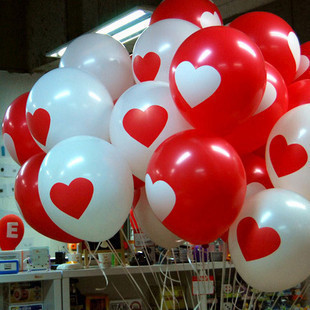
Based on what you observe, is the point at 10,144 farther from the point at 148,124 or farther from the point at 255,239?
the point at 255,239

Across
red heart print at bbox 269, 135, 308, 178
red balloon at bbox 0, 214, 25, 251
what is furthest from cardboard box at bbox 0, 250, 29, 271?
red heart print at bbox 269, 135, 308, 178

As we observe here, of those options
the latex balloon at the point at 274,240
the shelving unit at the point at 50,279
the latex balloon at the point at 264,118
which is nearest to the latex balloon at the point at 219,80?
the latex balloon at the point at 264,118

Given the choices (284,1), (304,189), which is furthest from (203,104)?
(284,1)

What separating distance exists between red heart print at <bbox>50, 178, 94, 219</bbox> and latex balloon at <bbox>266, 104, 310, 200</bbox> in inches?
21.8

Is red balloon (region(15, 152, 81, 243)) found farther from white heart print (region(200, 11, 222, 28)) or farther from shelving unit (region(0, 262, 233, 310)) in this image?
shelving unit (region(0, 262, 233, 310))

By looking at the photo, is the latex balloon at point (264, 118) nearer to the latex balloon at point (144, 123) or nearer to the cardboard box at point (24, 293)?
the latex balloon at point (144, 123)

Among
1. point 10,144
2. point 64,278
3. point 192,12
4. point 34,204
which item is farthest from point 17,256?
point 192,12

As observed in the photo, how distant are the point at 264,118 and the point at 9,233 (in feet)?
7.27

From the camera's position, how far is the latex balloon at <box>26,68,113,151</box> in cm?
176

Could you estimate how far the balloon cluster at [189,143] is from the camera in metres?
1.48

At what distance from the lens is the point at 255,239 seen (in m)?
1.56

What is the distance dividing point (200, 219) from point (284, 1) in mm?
2799

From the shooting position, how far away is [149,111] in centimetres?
163

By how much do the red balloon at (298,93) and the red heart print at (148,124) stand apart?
47cm
